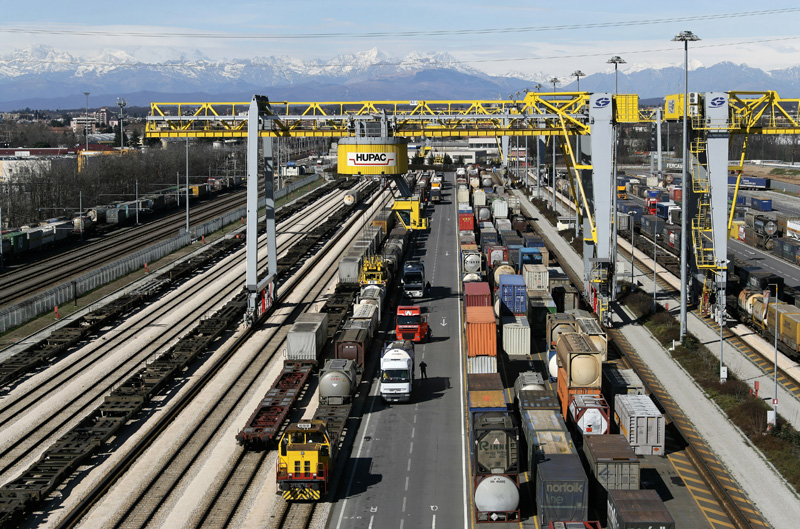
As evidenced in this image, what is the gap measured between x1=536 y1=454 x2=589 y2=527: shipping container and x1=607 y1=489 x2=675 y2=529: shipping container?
0.93 meters

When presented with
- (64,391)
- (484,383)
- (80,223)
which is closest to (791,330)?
(484,383)

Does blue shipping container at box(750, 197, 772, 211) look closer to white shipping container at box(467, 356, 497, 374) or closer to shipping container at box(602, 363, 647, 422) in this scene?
white shipping container at box(467, 356, 497, 374)

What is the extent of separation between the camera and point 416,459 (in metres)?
38.0

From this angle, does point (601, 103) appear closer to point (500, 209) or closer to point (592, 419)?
point (592, 419)

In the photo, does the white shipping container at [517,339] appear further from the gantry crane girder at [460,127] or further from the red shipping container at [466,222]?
the red shipping container at [466,222]

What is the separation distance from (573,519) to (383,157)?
31.3 metres

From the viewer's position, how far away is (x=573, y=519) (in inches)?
1176

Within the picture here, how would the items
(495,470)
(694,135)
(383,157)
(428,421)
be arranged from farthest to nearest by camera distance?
(694,135)
(383,157)
(428,421)
(495,470)

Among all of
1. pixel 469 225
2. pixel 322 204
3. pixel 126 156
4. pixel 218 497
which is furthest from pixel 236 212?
pixel 218 497

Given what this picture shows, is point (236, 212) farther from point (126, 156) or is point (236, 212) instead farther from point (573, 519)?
point (573, 519)

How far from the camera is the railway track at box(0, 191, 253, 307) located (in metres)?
74.7

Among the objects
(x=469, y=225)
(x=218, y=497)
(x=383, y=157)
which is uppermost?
(x=383, y=157)

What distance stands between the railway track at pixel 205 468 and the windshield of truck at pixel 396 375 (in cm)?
712

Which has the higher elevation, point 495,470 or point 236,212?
point 236,212
